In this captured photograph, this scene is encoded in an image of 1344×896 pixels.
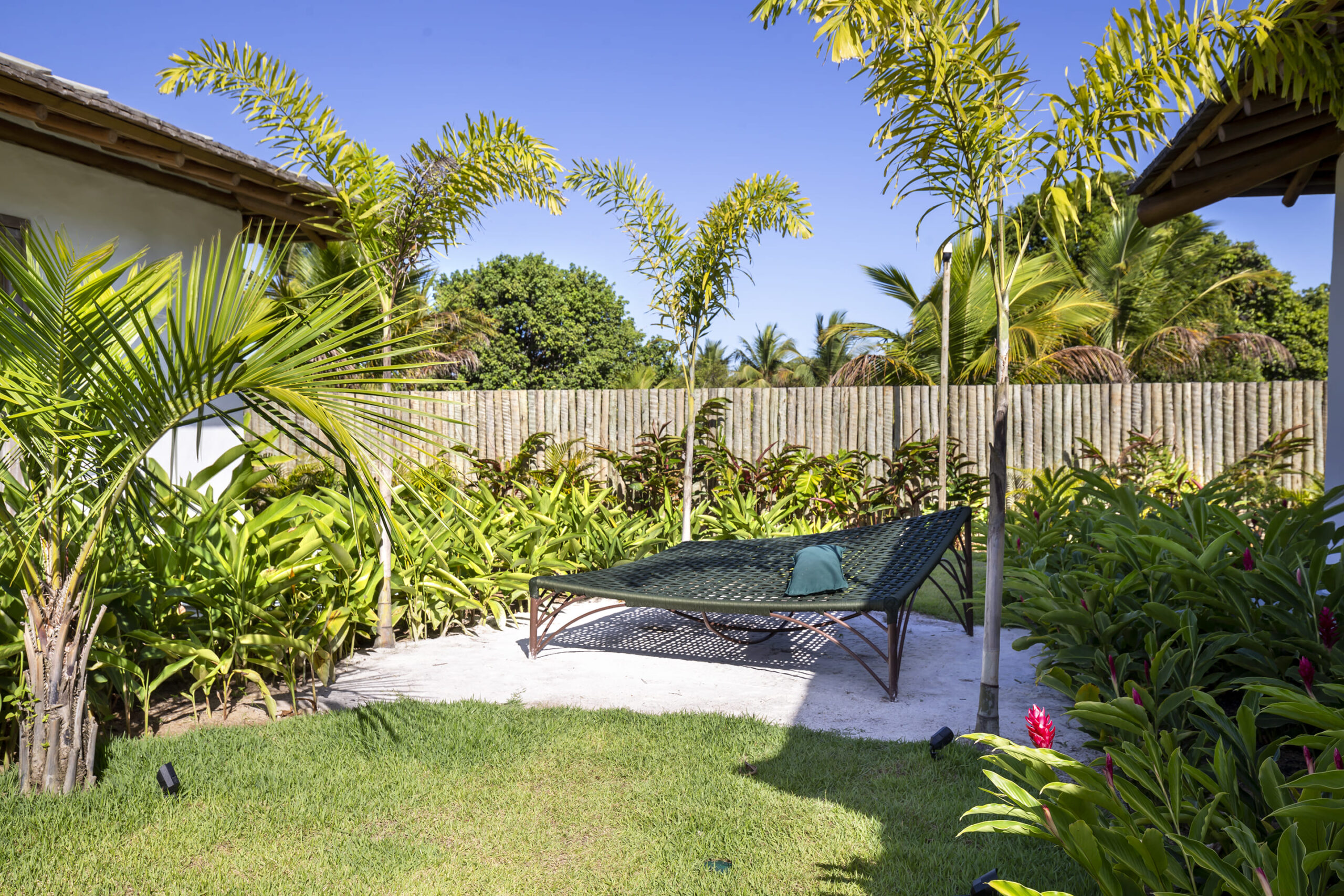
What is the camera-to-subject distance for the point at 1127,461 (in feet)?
27.1

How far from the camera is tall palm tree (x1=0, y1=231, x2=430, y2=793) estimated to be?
2.31 m

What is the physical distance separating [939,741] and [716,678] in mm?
1359

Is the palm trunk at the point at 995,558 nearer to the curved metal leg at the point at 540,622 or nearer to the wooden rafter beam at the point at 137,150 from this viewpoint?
the curved metal leg at the point at 540,622

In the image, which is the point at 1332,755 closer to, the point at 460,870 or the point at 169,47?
the point at 460,870

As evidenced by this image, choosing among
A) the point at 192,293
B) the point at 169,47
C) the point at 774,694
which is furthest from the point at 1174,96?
the point at 169,47

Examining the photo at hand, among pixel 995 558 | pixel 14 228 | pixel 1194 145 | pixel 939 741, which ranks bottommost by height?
pixel 939 741

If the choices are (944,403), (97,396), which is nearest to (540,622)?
(97,396)

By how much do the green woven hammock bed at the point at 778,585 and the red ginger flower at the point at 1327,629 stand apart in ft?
5.05

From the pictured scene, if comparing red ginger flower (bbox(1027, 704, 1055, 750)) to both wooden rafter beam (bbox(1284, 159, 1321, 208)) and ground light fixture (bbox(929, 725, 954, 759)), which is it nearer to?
ground light fixture (bbox(929, 725, 954, 759))

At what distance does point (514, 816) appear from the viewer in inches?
99.2

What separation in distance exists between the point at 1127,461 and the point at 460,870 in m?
8.06

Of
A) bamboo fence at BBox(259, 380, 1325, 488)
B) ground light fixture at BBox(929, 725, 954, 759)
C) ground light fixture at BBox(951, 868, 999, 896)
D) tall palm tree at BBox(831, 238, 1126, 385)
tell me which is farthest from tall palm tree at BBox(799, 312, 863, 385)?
ground light fixture at BBox(951, 868, 999, 896)

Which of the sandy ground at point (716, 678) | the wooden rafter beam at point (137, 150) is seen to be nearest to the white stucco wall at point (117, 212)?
the wooden rafter beam at point (137, 150)

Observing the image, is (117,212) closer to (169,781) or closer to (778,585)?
(169,781)
